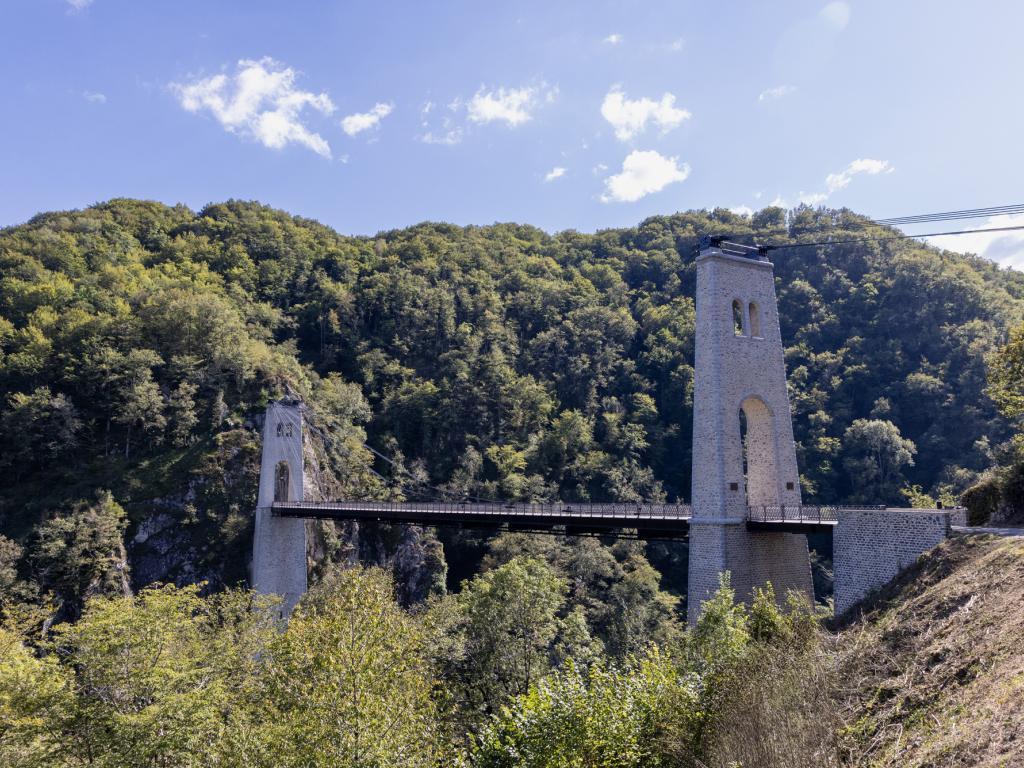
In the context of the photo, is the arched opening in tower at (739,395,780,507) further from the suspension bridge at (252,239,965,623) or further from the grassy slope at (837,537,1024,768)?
the grassy slope at (837,537,1024,768)

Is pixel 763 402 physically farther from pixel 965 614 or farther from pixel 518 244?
pixel 518 244

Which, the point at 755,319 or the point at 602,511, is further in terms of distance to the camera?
the point at 602,511

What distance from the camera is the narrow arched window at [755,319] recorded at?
1761 centimetres

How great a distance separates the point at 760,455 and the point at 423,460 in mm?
32017

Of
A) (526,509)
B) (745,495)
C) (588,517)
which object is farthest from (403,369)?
(745,495)

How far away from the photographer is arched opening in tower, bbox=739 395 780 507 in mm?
17203

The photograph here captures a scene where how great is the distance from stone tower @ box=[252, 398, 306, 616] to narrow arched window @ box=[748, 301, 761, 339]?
21.5 m

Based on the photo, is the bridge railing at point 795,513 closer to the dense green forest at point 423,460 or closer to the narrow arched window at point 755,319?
the dense green forest at point 423,460

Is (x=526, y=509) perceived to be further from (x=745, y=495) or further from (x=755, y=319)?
(x=755, y=319)

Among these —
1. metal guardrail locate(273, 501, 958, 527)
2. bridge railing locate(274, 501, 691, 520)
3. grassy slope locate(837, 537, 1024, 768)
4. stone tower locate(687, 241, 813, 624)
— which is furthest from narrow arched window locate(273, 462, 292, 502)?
grassy slope locate(837, 537, 1024, 768)

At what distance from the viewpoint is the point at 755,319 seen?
17797 mm

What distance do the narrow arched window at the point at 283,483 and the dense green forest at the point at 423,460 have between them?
2344 millimetres

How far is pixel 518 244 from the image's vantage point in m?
78.4

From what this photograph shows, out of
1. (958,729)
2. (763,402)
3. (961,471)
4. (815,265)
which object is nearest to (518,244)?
(815,265)
